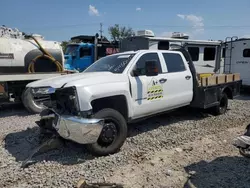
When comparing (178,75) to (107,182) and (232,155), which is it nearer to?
(232,155)

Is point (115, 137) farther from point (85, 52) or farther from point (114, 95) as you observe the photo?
point (85, 52)

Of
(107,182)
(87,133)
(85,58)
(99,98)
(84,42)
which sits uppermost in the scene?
(84,42)

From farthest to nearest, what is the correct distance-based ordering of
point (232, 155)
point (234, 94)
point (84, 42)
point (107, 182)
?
point (84, 42) < point (234, 94) < point (232, 155) < point (107, 182)

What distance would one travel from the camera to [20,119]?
7.19 m

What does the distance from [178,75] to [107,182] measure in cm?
333

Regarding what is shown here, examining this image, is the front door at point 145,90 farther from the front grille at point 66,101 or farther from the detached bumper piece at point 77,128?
the front grille at point 66,101

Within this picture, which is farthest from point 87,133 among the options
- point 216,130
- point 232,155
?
point 216,130

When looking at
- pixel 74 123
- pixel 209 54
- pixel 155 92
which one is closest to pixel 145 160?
pixel 74 123

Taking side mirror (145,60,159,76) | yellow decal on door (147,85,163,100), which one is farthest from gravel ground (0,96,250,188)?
side mirror (145,60,159,76)

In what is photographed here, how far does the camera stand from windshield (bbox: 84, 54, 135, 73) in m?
5.05

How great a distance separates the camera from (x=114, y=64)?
527cm

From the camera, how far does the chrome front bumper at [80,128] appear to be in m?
3.95

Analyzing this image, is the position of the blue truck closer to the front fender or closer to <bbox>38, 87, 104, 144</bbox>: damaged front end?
the front fender

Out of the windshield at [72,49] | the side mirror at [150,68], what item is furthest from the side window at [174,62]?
the windshield at [72,49]
